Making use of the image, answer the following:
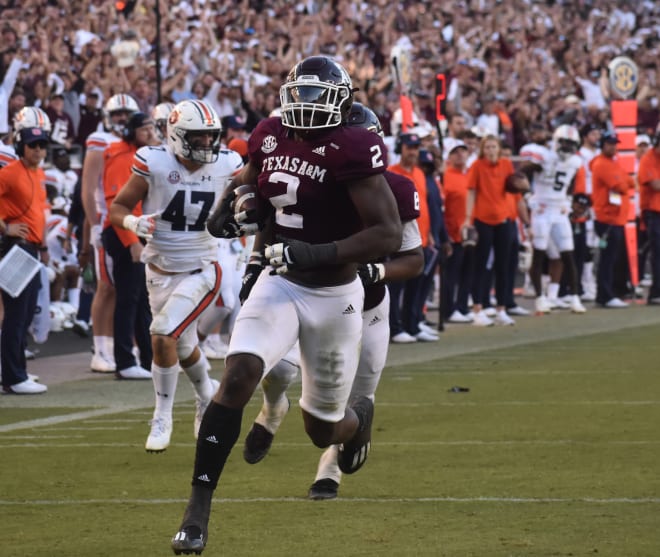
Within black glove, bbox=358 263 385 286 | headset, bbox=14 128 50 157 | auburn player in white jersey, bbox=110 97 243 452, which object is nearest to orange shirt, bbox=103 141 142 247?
headset, bbox=14 128 50 157

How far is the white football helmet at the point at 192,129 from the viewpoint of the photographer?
996cm

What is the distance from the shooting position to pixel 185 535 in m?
5.91

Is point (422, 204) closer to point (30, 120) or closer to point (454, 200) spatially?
point (454, 200)

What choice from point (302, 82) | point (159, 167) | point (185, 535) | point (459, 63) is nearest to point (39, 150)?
point (159, 167)

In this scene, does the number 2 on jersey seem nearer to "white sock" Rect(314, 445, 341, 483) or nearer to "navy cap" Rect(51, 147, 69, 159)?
"white sock" Rect(314, 445, 341, 483)

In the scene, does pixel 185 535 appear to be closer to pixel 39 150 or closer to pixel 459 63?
pixel 39 150

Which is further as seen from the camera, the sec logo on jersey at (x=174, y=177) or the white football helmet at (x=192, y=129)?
the sec logo on jersey at (x=174, y=177)

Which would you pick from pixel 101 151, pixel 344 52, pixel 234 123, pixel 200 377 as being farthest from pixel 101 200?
pixel 344 52

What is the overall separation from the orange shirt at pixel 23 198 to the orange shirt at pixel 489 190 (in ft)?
22.2

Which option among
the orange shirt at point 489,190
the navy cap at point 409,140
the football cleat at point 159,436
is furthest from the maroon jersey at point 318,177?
the orange shirt at point 489,190

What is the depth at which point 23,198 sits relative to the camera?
11.8 metres

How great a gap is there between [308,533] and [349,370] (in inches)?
27.2

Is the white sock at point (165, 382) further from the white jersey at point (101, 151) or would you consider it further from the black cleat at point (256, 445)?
the white jersey at point (101, 151)

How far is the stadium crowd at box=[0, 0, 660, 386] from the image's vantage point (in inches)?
714
